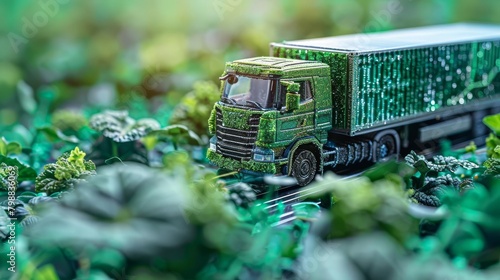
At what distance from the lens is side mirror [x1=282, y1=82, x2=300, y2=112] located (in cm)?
610

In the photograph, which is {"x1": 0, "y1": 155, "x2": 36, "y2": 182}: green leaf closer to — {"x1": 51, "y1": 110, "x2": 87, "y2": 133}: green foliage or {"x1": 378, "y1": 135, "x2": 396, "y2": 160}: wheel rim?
{"x1": 51, "y1": 110, "x2": 87, "y2": 133}: green foliage

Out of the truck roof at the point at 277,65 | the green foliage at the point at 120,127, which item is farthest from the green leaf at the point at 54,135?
the truck roof at the point at 277,65

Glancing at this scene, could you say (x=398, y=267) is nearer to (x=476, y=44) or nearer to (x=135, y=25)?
(x=476, y=44)

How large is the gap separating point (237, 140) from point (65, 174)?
1.65 meters

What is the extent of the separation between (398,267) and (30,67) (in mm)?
9397

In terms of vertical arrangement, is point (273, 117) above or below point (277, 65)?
below

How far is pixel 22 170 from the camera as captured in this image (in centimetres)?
632

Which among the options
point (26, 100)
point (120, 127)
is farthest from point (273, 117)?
point (26, 100)

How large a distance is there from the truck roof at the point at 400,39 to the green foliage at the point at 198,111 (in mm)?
1113

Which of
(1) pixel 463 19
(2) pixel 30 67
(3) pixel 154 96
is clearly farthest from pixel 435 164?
(2) pixel 30 67

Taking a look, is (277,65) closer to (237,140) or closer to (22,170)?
(237,140)

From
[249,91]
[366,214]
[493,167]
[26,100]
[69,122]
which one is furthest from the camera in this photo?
[26,100]

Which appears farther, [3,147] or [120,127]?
[120,127]

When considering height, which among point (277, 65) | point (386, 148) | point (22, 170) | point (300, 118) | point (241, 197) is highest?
point (277, 65)
